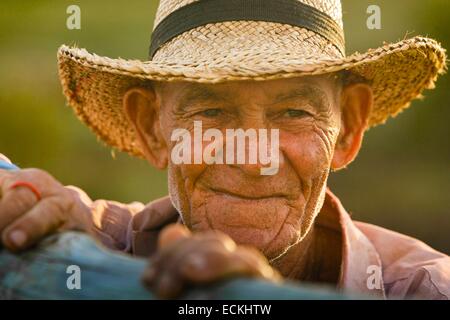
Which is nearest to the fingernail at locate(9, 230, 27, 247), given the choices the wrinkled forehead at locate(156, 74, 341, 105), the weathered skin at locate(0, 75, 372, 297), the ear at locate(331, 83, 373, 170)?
the weathered skin at locate(0, 75, 372, 297)

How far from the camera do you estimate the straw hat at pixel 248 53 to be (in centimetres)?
208

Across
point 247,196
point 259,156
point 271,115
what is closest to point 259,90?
point 271,115

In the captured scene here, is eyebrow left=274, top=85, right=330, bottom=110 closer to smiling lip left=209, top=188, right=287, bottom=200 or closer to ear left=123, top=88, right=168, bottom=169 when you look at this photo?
smiling lip left=209, top=188, right=287, bottom=200

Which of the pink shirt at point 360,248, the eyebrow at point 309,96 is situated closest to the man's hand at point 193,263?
the eyebrow at point 309,96

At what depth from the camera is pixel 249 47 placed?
2.13 metres

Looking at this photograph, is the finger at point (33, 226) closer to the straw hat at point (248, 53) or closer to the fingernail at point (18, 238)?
the fingernail at point (18, 238)

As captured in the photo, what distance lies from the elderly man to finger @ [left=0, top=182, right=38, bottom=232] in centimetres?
52

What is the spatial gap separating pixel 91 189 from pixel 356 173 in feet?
6.69

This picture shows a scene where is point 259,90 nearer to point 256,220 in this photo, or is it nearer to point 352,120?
point 256,220

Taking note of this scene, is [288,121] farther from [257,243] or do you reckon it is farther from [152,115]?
[152,115]

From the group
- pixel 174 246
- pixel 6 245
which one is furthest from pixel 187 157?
pixel 174 246

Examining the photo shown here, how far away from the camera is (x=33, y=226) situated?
4.37ft

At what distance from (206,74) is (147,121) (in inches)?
22.1

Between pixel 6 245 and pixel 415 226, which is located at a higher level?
pixel 6 245
